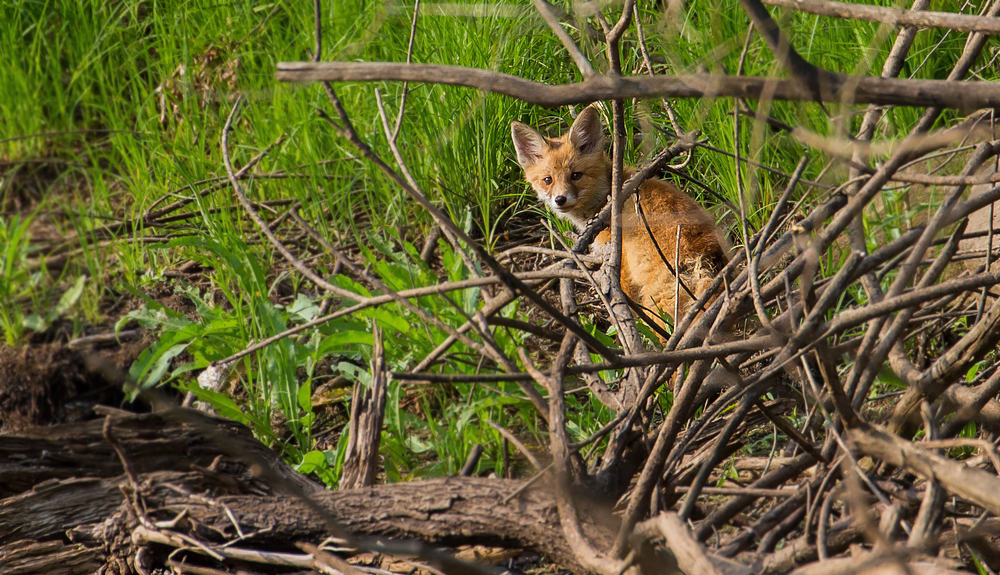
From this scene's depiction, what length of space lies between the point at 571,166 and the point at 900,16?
116 inches

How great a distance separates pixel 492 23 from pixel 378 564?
2.36 metres

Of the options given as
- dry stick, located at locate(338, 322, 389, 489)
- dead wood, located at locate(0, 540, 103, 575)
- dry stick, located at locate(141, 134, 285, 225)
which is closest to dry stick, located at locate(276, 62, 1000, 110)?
dry stick, located at locate(338, 322, 389, 489)

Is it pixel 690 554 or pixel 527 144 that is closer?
pixel 690 554

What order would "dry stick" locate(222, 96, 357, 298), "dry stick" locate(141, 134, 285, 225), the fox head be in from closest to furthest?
1. "dry stick" locate(222, 96, 357, 298)
2. "dry stick" locate(141, 134, 285, 225)
3. the fox head

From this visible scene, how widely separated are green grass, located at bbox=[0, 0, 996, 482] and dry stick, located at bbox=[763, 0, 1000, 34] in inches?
43.1

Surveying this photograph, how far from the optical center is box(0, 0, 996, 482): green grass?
9.59 ft

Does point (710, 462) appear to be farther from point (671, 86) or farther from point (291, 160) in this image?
point (291, 160)

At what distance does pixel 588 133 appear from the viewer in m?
4.34

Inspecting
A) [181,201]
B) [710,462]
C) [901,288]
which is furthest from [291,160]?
[901,288]

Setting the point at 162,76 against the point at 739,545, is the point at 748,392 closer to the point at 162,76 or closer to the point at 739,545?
the point at 739,545

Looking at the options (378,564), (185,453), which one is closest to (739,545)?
(378,564)

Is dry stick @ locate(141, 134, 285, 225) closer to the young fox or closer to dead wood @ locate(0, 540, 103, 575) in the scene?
the young fox

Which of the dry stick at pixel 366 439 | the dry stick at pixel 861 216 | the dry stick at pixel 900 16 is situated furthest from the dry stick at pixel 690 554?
the dry stick at pixel 366 439

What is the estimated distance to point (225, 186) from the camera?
3840 millimetres
